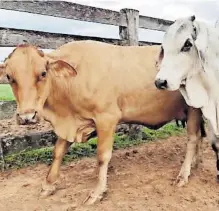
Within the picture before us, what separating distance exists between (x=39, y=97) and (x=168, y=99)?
1487 mm

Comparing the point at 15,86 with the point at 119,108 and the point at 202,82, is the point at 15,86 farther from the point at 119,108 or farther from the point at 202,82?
the point at 202,82

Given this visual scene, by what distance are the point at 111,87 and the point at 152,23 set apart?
3.41m

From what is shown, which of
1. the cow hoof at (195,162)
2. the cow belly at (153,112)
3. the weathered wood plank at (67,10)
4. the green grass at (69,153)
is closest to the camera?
the cow belly at (153,112)

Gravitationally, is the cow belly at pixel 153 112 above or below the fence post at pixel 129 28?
below

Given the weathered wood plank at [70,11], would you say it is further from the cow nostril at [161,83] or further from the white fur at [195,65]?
the cow nostril at [161,83]

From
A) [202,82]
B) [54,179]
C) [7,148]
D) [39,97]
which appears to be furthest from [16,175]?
[202,82]

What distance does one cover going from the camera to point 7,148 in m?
5.24

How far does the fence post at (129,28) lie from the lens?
21.6 ft

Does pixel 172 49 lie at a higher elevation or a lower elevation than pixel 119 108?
higher

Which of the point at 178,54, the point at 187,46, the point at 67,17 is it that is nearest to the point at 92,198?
the point at 178,54

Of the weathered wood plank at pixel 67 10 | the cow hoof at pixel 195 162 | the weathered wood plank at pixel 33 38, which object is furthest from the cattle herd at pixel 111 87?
the weathered wood plank at pixel 67 10

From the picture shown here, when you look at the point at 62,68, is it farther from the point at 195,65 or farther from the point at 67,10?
the point at 67,10

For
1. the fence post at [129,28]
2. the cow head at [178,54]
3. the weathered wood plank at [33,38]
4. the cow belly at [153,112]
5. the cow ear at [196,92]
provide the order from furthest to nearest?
the fence post at [129,28] < the weathered wood plank at [33,38] < the cow belly at [153,112] < the cow ear at [196,92] < the cow head at [178,54]

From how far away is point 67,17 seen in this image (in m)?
5.68
